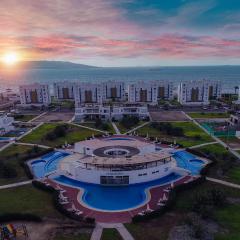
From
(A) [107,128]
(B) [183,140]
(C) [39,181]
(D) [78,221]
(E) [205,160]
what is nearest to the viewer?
(D) [78,221]

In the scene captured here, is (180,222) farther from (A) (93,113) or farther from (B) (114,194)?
(A) (93,113)

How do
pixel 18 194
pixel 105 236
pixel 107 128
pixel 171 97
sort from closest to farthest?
pixel 105 236 → pixel 18 194 → pixel 107 128 → pixel 171 97

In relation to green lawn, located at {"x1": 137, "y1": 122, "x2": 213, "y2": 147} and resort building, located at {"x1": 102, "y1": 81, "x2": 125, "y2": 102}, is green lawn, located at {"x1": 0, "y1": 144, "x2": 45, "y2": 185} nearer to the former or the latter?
green lawn, located at {"x1": 137, "y1": 122, "x2": 213, "y2": 147}

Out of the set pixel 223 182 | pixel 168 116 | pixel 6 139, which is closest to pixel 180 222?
pixel 223 182

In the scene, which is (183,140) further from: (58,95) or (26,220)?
(58,95)

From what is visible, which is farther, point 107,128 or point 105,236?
point 107,128

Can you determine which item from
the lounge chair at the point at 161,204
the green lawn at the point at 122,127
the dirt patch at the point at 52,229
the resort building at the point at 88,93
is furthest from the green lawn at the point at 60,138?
the resort building at the point at 88,93

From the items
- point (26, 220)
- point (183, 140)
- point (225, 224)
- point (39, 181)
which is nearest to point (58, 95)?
point (183, 140)
